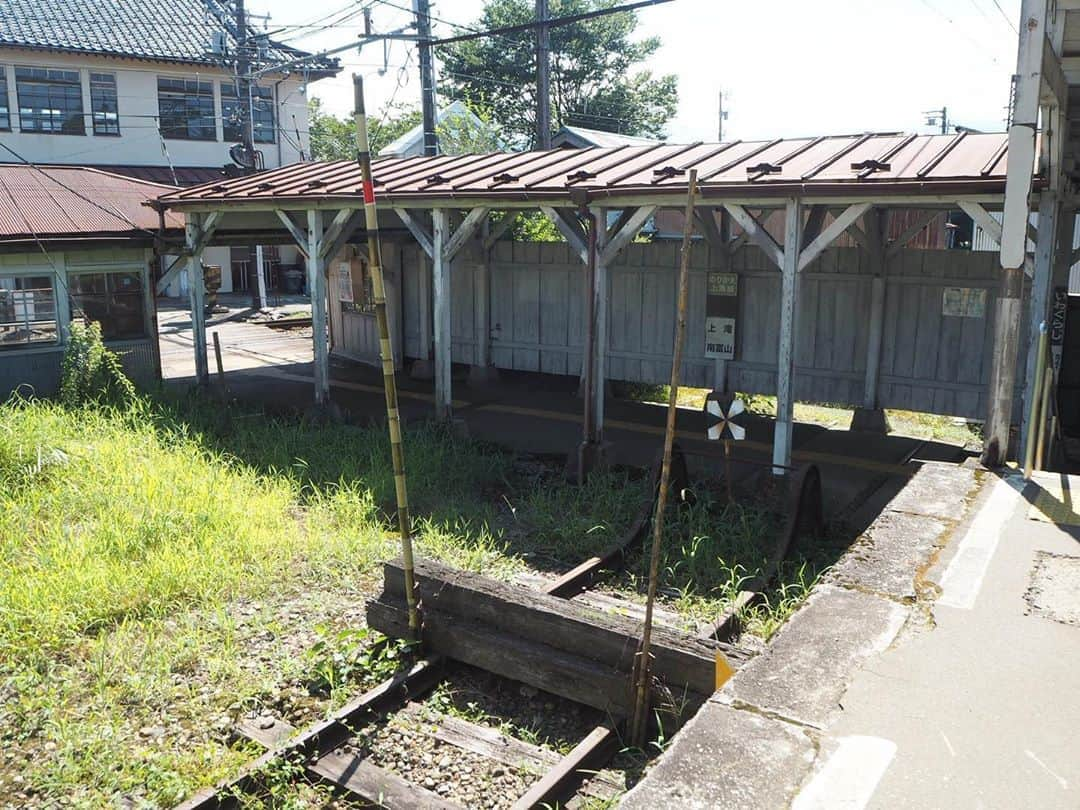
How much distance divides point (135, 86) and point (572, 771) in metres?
25.8

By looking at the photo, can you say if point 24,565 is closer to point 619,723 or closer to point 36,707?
point 36,707

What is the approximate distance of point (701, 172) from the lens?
8.86m

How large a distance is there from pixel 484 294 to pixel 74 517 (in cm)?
751

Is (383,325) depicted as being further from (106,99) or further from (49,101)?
(106,99)

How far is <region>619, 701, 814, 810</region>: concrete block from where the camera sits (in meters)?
2.95

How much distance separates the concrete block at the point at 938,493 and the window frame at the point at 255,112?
24397 mm

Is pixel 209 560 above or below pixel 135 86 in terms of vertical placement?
below

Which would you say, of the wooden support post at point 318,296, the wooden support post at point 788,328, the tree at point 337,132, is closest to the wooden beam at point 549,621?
the wooden support post at point 788,328

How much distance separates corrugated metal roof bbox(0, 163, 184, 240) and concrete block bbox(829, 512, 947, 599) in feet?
37.4

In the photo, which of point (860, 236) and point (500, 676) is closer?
point (500, 676)

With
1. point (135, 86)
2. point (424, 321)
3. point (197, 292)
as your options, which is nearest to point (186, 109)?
point (135, 86)

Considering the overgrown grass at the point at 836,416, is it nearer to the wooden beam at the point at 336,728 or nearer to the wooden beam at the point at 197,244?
the wooden beam at the point at 336,728

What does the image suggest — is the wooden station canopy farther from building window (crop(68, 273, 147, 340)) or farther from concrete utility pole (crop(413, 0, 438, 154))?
concrete utility pole (crop(413, 0, 438, 154))

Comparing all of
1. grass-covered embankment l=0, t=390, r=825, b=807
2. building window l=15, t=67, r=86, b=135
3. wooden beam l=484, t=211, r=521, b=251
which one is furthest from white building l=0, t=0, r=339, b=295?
grass-covered embankment l=0, t=390, r=825, b=807
